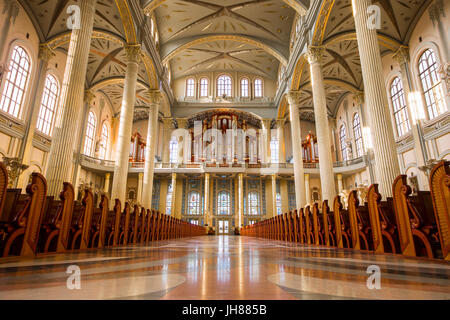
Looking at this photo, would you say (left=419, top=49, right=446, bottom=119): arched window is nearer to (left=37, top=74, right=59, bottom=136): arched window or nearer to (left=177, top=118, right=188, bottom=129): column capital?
(left=177, top=118, right=188, bottom=129): column capital

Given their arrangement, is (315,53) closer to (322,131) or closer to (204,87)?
(322,131)

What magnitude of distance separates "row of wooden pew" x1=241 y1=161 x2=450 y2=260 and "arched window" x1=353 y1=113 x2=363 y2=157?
14.5 m

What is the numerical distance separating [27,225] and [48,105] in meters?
14.2

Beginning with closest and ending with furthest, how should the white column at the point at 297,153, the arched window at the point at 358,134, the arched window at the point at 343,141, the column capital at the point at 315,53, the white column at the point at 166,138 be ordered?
the column capital at the point at 315,53 < the white column at the point at 297,153 < the arched window at the point at 358,134 < the arched window at the point at 343,141 < the white column at the point at 166,138

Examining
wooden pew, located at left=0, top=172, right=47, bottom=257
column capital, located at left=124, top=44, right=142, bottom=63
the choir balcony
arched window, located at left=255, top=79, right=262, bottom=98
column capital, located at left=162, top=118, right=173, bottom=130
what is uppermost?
arched window, located at left=255, top=79, right=262, bottom=98

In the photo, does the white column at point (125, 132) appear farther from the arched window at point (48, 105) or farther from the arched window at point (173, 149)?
the arched window at point (173, 149)

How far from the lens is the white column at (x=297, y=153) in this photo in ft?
41.8

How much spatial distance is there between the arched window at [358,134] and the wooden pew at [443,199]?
16446 mm

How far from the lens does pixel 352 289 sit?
0.93 m

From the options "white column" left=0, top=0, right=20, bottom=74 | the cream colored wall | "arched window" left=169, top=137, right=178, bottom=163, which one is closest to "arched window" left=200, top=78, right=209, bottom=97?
the cream colored wall

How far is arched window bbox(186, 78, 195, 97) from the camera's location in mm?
22070

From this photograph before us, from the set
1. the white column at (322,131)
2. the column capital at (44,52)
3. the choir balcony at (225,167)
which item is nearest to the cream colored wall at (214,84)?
the choir balcony at (225,167)

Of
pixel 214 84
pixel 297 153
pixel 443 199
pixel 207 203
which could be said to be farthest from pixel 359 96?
pixel 443 199
